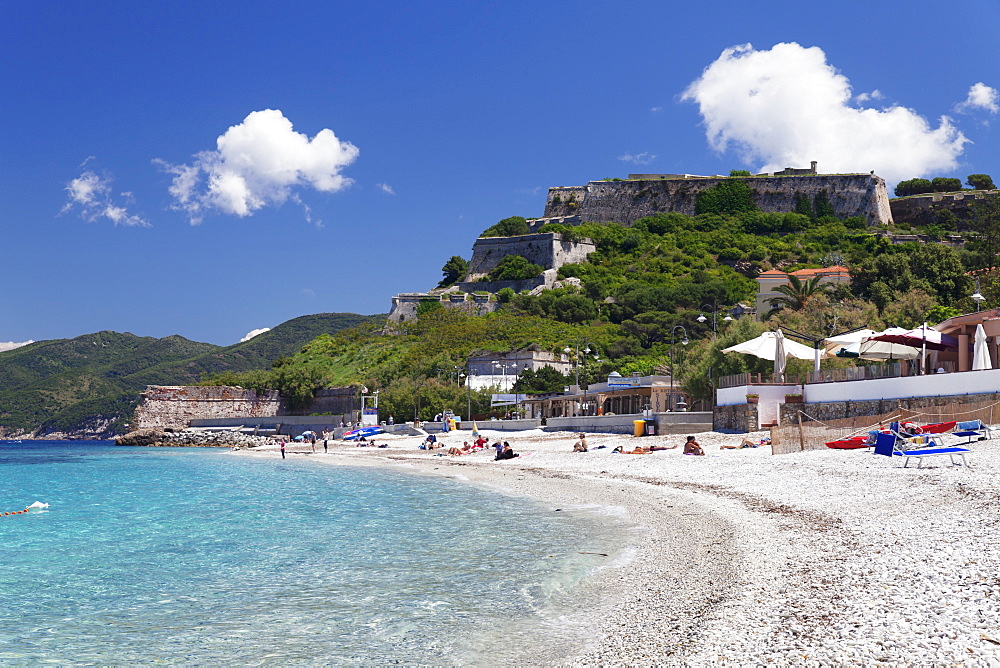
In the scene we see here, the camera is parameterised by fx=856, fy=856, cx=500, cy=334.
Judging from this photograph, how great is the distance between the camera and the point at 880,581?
7.94 meters

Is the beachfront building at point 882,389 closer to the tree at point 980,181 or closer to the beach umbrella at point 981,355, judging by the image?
the beach umbrella at point 981,355

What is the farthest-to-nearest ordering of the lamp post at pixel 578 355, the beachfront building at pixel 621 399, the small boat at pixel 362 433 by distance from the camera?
the small boat at pixel 362 433, the lamp post at pixel 578 355, the beachfront building at pixel 621 399

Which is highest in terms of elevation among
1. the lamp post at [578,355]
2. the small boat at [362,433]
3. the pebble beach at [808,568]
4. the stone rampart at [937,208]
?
the stone rampart at [937,208]

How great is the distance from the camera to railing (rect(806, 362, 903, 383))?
24.0 m

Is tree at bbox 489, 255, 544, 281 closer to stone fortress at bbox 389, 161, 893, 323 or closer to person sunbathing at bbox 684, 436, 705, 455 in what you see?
stone fortress at bbox 389, 161, 893, 323

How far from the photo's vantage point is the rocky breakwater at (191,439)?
76.6 metres

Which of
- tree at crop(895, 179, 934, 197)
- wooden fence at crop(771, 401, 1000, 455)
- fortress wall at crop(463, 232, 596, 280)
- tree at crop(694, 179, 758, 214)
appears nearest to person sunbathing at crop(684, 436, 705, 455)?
wooden fence at crop(771, 401, 1000, 455)

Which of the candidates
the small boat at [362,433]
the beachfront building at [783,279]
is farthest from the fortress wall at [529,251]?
the small boat at [362,433]

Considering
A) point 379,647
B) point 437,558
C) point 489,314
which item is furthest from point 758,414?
point 489,314

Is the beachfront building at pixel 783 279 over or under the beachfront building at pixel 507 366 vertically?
over

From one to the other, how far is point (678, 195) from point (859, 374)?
266 ft

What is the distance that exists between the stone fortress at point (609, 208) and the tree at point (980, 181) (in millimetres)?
14182

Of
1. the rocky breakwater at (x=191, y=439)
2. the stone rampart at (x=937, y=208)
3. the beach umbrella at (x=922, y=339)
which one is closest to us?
the beach umbrella at (x=922, y=339)

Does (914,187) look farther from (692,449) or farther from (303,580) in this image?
(303,580)
